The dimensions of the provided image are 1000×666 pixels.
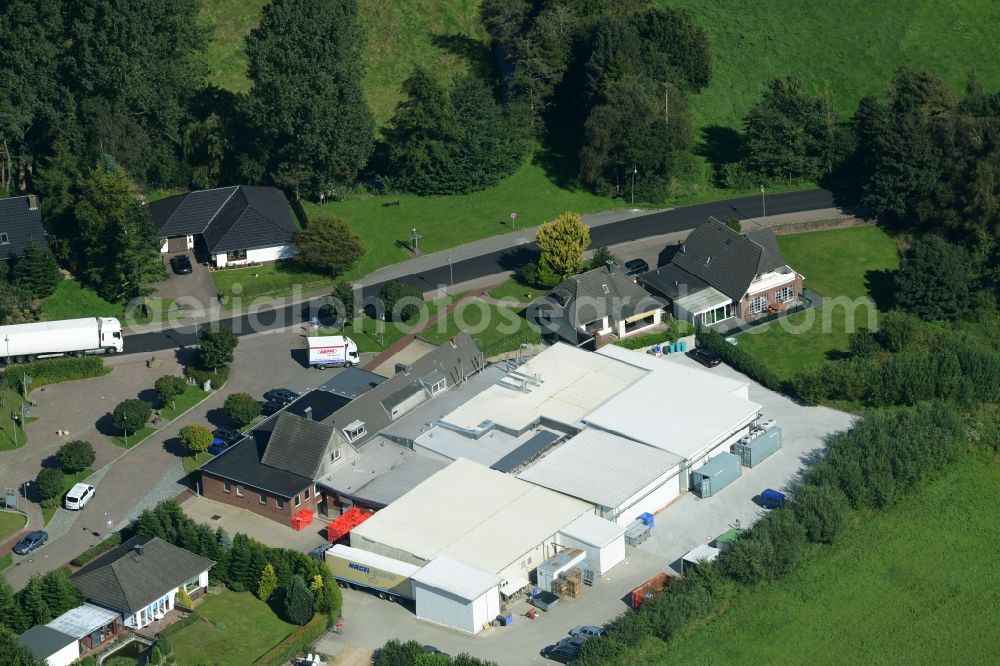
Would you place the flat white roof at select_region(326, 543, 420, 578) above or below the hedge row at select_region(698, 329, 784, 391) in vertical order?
below

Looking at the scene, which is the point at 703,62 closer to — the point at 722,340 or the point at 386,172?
the point at 386,172

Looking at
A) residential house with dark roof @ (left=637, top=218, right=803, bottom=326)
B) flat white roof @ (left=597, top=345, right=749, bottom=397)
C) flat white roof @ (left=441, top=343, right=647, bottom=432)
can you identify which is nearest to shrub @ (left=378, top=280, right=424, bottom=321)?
flat white roof @ (left=441, top=343, right=647, bottom=432)

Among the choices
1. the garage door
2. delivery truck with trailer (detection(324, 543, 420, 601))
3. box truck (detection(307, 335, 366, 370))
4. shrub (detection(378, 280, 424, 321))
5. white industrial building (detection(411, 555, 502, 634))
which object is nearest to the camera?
white industrial building (detection(411, 555, 502, 634))

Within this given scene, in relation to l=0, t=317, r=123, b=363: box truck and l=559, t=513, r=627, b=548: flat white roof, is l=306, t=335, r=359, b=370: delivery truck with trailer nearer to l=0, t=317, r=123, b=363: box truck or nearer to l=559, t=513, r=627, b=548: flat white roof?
l=0, t=317, r=123, b=363: box truck

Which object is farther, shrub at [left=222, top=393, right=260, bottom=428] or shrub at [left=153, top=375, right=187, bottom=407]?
shrub at [left=153, top=375, right=187, bottom=407]

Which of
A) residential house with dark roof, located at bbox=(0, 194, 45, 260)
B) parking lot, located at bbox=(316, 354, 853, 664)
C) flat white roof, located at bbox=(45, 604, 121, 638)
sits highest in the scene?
residential house with dark roof, located at bbox=(0, 194, 45, 260)

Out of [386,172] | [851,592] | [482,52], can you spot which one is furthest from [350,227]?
[851,592]

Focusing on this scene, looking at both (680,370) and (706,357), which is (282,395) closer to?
(680,370)
